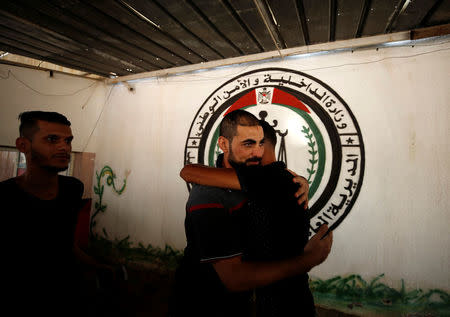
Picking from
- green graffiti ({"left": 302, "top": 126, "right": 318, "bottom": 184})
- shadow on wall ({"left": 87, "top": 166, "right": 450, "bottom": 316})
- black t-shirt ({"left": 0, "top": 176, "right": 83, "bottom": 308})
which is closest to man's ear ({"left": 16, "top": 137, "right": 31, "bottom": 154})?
black t-shirt ({"left": 0, "top": 176, "right": 83, "bottom": 308})

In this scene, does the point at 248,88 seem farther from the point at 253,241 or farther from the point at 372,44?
the point at 253,241

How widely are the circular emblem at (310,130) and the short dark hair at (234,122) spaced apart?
5.50 ft

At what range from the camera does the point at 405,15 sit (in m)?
2.43

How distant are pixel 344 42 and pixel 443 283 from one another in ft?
9.40

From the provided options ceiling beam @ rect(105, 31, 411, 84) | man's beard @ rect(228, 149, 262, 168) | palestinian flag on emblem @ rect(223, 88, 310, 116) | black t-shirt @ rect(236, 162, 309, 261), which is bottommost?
black t-shirt @ rect(236, 162, 309, 261)

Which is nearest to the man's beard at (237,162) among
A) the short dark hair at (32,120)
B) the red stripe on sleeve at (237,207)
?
the red stripe on sleeve at (237,207)

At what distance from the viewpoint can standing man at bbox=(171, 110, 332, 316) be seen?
1155 mm

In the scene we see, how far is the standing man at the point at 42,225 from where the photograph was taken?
1629 mm

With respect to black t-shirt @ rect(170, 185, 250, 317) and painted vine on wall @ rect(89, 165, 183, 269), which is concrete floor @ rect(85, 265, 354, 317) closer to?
painted vine on wall @ rect(89, 165, 183, 269)

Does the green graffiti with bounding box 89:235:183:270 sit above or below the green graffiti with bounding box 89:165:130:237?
below

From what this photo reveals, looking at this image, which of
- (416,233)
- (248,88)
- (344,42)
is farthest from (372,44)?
(416,233)

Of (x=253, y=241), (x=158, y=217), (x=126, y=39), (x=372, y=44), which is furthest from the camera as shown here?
(x=158, y=217)

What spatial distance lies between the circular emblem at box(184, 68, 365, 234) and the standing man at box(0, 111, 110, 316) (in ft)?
6.42

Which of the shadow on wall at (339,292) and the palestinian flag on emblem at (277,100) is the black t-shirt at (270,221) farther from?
the palestinian flag on emblem at (277,100)
